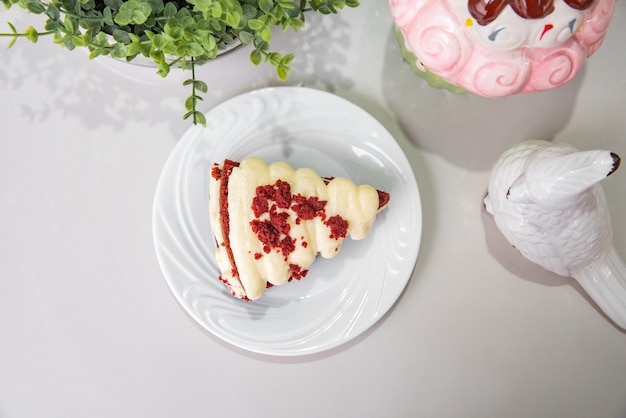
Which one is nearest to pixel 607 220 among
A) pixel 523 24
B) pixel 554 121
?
pixel 554 121

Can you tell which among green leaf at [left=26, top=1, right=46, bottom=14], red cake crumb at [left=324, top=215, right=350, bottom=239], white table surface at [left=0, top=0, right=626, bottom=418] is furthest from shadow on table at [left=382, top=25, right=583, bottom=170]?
green leaf at [left=26, top=1, right=46, bottom=14]

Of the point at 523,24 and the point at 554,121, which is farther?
the point at 554,121

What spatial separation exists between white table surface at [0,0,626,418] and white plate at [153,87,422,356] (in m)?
0.07

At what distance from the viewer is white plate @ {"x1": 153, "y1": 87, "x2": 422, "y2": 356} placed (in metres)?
0.97

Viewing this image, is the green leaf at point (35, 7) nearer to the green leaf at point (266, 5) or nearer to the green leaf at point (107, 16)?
the green leaf at point (107, 16)

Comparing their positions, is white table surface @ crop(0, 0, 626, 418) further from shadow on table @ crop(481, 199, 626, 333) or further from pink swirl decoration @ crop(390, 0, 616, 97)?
pink swirl decoration @ crop(390, 0, 616, 97)

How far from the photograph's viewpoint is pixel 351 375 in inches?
40.3

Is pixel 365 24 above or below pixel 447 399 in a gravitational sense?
above

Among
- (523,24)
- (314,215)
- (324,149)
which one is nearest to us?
(523,24)

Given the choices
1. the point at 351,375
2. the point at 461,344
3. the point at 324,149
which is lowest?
the point at 351,375

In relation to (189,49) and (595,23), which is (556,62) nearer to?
(595,23)

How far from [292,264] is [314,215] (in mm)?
84

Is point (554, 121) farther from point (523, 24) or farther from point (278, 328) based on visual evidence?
point (278, 328)

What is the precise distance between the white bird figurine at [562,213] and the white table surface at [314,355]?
7 cm
